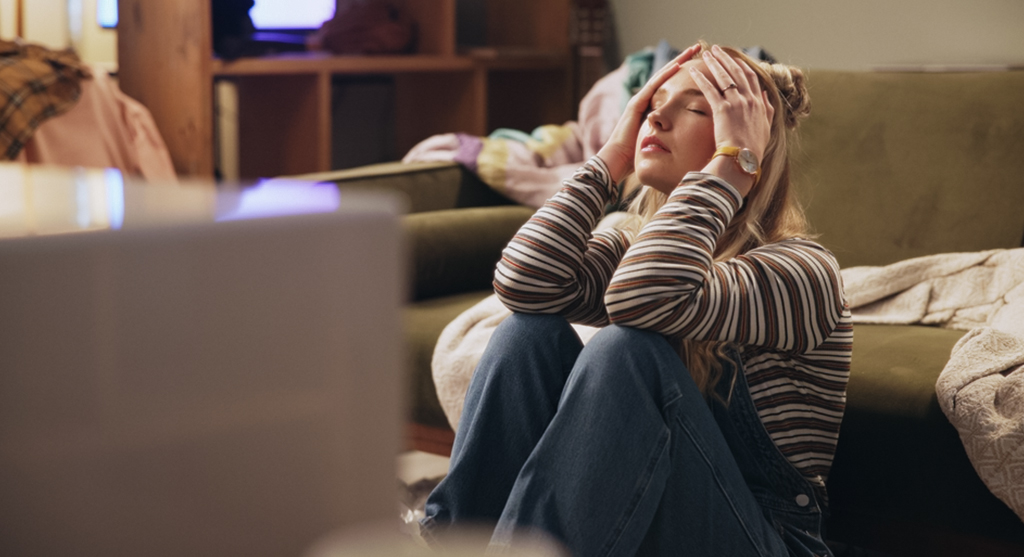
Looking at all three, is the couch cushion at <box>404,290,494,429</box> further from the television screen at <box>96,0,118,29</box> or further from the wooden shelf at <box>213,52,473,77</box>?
the television screen at <box>96,0,118,29</box>

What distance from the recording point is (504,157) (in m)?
2.10

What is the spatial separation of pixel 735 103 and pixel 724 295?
238 mm

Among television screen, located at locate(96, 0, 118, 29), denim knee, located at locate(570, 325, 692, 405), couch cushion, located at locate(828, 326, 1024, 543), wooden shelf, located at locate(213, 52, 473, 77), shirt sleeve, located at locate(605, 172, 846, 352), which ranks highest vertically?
television screen, located at locate(96, 0, 118, 29)

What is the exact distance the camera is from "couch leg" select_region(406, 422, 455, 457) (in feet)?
5.54

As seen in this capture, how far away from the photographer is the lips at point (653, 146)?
1.18 meters

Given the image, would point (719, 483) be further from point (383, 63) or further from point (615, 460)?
point (383, 63)

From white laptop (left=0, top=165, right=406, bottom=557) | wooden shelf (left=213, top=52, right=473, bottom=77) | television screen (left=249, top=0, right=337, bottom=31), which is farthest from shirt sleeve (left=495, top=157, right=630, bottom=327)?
television screen (left=249, top=0, right=337, bottom=31)

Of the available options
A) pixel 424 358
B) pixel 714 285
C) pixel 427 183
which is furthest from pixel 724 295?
pixel 427 183

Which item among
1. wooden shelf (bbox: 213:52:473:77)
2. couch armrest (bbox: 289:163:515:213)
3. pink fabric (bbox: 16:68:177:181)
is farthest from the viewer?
wooden shelf (bbox: 213:52:473:77)

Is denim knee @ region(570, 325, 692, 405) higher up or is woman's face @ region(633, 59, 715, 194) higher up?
woman's face @ region(633, 59, 715, 194)

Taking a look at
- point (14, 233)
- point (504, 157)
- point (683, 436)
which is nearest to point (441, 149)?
point (504, 157)

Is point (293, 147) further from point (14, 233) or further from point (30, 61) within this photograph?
point (14, 233)

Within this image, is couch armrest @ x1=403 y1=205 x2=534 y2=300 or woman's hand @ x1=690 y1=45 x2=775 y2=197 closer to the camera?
woman's hand @ x1=690 y1=45 x2=775 y2=197

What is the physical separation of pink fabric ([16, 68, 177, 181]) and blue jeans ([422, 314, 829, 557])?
122 cm
